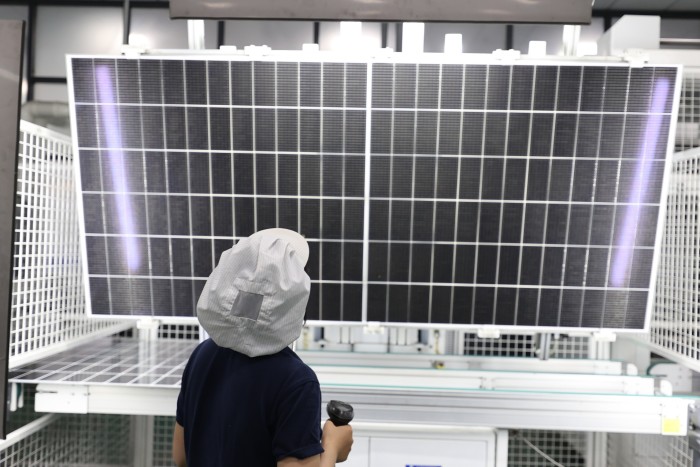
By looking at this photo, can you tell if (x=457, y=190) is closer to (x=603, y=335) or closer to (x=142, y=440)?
(x=603, y=335)

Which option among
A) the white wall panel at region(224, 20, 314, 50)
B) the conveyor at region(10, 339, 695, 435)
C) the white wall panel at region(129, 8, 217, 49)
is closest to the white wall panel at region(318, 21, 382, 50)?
the white wall panel at region(224, 20, 314, 50)

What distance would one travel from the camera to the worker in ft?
3.33

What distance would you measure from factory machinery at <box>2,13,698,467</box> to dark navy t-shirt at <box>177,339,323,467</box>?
1.04m

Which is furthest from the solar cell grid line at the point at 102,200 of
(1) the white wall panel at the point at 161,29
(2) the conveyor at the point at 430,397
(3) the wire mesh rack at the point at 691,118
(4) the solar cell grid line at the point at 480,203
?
(1) the white wall panel at the point at 161,29

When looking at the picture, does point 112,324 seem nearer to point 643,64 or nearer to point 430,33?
point 643,64

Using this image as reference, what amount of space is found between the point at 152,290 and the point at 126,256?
7.8 inches

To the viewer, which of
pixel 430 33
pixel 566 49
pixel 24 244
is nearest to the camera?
pixel 24 244

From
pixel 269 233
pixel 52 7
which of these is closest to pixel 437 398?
pixel 269 233

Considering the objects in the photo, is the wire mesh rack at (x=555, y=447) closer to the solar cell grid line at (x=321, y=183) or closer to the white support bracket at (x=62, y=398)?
the solar cell grid line at (x=321, y=183)

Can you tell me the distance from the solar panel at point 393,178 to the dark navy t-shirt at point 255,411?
111 centimetres

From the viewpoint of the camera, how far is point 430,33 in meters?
A: 4.81

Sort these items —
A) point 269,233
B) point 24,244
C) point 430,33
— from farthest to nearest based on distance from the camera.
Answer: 1. point 430,33
2. point 24,244
3. point 269,233

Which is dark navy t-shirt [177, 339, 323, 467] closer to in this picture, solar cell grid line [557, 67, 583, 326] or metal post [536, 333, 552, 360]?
solar cell grid line [557, 67, 583, 326]

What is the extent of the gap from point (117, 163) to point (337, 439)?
163 centimetres
